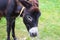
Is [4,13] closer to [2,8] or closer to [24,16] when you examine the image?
[2,8]

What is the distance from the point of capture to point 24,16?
357 centimetres

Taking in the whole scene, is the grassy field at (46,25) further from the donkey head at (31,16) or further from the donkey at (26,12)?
the donkey head at (31,16)

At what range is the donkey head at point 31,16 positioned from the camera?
3.49 m

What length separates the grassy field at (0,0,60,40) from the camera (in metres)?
4.53

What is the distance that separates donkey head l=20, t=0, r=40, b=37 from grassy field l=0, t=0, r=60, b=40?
2.92 ft

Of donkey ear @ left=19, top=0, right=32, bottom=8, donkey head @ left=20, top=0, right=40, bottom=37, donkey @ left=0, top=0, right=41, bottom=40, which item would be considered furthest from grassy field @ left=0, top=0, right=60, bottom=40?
donkey ear @ left=19, top=0, right=32, bottom=8

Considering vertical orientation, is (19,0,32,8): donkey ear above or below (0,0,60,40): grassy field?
above

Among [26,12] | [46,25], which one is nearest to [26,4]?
[26,12]

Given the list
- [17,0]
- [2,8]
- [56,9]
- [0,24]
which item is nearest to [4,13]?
[2,8]

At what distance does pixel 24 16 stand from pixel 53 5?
252cm

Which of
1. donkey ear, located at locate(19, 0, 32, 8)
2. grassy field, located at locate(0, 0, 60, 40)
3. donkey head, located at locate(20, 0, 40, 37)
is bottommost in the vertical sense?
grassy field, located at locate(0, 0, 60, 40)

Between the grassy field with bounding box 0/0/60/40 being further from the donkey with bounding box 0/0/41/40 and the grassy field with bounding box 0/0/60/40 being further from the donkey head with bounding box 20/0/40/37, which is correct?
the donkey head with bounding box 20/0/40/37

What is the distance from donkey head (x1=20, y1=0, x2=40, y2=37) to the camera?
3.49 m

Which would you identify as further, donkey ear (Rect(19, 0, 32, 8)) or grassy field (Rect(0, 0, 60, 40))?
grassy field (Rect(0, 0, 60, 40))
